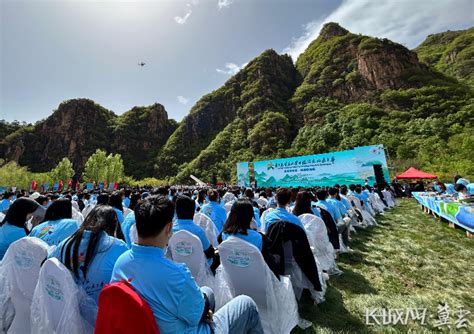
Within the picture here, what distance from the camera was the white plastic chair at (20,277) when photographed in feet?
6.41

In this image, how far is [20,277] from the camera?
197cm

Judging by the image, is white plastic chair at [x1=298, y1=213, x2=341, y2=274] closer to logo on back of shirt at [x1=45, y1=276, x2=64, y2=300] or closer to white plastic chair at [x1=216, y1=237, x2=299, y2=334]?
white plastic chair at [x1=216, y1=237, x2=299, y2=334]

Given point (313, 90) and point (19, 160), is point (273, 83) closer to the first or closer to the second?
point (313, 90)

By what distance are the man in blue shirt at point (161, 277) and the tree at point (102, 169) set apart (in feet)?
166

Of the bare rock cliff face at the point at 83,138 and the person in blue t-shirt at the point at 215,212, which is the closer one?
the person in blue t-shirt at the point at 215,212

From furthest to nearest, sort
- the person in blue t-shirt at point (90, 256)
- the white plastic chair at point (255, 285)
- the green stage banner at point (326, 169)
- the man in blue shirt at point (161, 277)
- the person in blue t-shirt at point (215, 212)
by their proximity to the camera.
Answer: the green stage banner at point (326, 169) → the person in blue t-shirt at point (215, 212) → the white plastic chair at point (255, 285) → the person in blue t-shirt at point (90, 256) → the man in blue shirt at point (161, 277)

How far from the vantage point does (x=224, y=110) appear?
66.8m

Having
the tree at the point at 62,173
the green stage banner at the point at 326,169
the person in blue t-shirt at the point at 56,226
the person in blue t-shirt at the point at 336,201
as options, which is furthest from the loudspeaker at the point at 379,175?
the tree at the point at 62,173

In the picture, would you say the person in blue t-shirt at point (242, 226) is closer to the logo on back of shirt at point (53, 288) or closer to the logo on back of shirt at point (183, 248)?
the logo on back of shirt at point (183, 248)

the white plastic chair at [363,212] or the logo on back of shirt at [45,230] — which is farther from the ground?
the logo on back of shirt at [45,230]

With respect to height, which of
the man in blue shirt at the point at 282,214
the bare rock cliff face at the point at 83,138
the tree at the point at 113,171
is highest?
the bare rock cliff face at the point at 83,138

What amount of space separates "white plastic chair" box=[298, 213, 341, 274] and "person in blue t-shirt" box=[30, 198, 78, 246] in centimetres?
309

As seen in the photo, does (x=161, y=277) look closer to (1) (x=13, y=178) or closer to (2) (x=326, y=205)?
(2) (x=326, y=205)

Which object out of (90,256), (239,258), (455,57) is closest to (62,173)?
(90,256)
